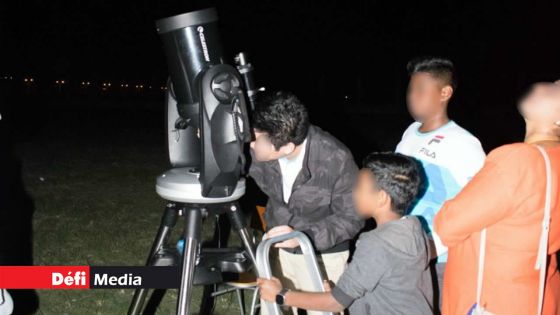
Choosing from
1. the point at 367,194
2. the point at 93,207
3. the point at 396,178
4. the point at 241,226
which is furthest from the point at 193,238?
the point at 93,207

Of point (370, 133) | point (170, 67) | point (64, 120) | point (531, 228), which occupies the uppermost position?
point (170, 67)

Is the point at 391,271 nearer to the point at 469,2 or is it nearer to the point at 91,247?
the point at 91,247

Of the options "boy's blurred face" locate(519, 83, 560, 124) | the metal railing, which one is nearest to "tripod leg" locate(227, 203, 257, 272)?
the metal railing

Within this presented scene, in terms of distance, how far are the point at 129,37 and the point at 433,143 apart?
28908 millimetres

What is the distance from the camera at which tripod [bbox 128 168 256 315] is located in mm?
2023

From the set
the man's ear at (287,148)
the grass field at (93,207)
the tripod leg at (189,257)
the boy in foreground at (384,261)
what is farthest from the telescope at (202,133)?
the grass field at (93,207)

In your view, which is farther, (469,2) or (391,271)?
(469,2)

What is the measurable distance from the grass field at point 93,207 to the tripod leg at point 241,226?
5.14ft

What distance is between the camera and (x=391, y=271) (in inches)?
68.9

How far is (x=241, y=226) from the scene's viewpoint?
221 centimetres

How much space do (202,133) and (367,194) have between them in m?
0.58

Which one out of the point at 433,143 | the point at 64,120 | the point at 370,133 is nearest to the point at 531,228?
the point at 433,143

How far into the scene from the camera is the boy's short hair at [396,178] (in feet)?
6.02

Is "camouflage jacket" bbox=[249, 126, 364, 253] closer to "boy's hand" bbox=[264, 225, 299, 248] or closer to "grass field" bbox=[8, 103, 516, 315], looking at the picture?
"boy's hand" bbox=[264, 225, 299, 248]
